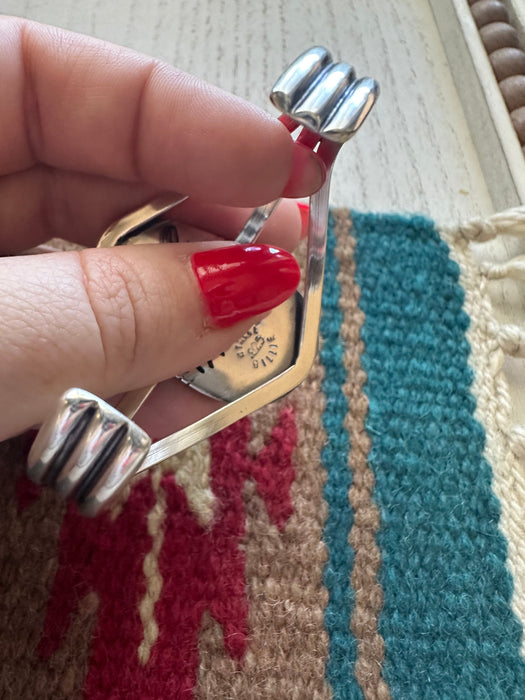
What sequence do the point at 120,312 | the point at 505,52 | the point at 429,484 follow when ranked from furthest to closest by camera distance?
the point at 505,52 < the point at 429,484 < the point at 120,312

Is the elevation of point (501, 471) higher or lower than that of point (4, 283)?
lower

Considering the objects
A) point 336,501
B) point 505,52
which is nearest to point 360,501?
point 336,501

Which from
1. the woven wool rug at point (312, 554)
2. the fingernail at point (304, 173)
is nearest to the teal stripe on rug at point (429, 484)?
the woven wool rug at point (312, 554)

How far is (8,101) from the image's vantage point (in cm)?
32

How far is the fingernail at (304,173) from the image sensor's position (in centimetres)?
29

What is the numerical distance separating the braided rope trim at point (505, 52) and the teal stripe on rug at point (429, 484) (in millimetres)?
124

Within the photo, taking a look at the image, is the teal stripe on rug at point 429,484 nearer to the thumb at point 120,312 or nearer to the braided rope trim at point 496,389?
the braided rope trim at point 496,389

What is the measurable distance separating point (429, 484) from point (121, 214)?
235mm

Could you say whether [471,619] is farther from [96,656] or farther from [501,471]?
[96,656]

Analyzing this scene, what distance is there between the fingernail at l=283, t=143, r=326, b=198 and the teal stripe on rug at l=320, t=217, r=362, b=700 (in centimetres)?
11

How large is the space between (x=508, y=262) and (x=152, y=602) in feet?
1.02

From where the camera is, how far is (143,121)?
0.32 m

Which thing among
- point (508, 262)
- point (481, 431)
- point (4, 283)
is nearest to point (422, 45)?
point (508, 262)

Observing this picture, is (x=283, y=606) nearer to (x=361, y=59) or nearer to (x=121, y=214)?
(x=121, y=214)
